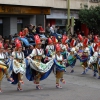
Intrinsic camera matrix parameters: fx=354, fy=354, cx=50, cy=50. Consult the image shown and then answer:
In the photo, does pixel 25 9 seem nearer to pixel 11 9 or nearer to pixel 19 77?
pixel 11 9

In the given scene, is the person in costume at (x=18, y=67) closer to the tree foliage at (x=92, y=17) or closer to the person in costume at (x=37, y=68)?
the person in costume at (x=37, y=68)

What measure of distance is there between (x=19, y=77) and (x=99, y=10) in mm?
21993

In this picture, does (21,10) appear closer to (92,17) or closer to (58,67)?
(92,17)

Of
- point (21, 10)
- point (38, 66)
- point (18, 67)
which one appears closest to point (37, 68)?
point (38, 66)

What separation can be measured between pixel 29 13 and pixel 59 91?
678 inches

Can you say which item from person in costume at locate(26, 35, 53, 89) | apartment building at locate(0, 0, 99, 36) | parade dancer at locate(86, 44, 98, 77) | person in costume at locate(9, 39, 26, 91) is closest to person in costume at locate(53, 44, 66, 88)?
person in costume at locate(26, 35, 53, 89)

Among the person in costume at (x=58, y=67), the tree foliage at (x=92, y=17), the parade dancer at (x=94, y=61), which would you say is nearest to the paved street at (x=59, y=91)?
the person in costume at (x=58, y=67)

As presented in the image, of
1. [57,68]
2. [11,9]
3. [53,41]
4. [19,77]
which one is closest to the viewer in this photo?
[19,77]

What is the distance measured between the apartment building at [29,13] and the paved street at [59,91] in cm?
1258

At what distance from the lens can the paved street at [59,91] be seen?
38.4ft

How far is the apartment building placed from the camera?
27594 mm

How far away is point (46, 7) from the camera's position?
30891 mm

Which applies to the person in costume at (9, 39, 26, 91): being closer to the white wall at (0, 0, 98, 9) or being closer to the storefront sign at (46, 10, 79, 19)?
the white wall at (0, 0, 98, 9)

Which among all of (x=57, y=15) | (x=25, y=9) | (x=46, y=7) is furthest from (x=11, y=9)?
(x=57, y=15)
